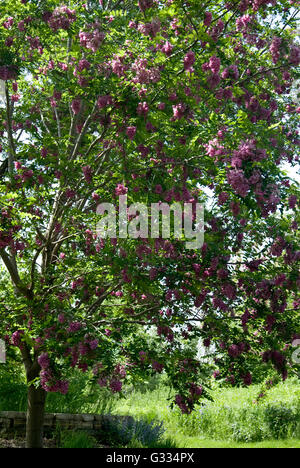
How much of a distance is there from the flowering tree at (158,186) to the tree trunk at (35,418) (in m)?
0.02

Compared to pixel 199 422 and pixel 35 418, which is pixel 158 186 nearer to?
pixel 35 418

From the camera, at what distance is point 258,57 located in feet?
22.9

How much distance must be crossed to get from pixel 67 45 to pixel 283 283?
5581 mm

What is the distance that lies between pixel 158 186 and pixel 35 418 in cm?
447

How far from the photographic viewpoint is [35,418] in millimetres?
7871

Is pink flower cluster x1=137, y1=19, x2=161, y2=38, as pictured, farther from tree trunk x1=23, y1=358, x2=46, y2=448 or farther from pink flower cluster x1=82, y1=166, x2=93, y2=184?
tree trunk x1=23, y1=358, x2=46, y2=448

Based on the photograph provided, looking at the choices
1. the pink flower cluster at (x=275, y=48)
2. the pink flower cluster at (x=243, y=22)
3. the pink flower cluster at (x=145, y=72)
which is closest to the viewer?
the pink flower cluster at (x=145, y=72)

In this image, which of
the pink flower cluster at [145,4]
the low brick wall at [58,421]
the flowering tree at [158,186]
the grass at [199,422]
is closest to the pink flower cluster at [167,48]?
the flowering tree at [158,186]

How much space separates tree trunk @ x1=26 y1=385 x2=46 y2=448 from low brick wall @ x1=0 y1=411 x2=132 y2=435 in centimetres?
153

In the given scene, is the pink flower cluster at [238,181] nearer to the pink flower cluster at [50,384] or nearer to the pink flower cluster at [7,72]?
the pink flower cluster at [50,384]

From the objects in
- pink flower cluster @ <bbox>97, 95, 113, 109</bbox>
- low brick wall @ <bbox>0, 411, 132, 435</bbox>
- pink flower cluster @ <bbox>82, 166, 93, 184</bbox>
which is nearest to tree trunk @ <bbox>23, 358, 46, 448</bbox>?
low brick wall @ <bbox>0, 411, 132, 435</bbox>

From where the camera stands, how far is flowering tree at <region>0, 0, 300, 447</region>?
5844 millimetres

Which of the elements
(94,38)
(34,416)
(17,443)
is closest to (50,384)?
(34,416)

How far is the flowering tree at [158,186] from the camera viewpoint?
5.84 m
